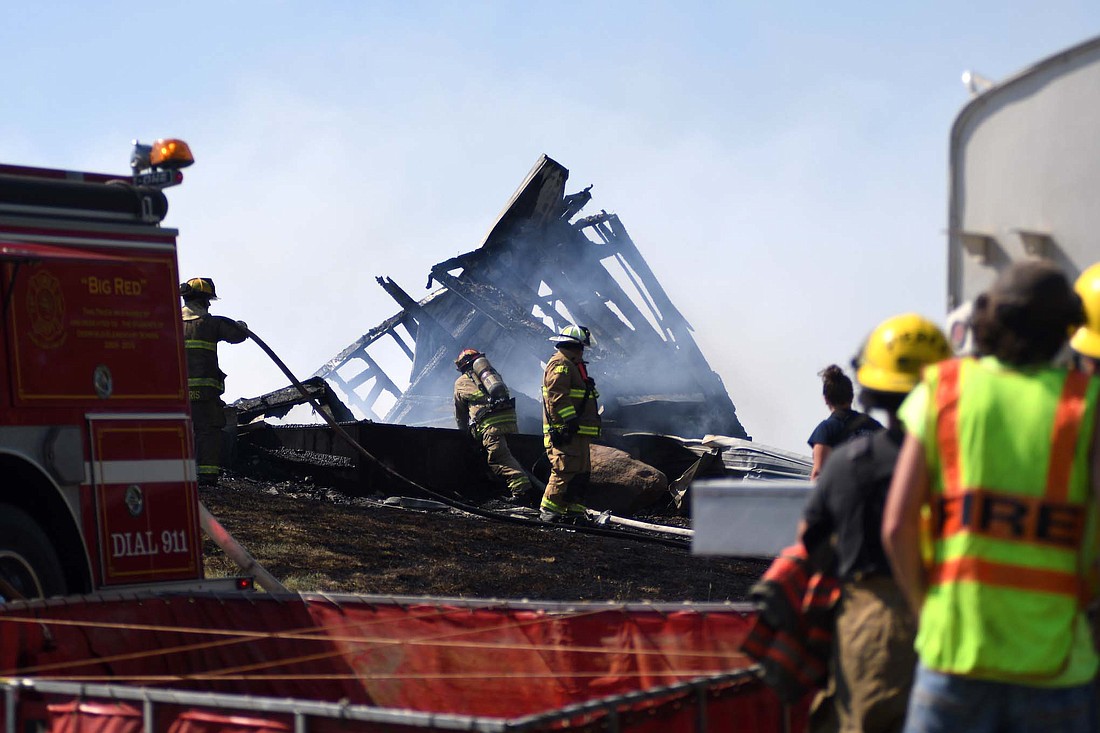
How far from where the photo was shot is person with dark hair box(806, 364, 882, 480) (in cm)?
649

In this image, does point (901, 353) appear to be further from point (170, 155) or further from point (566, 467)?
point (566, 467)

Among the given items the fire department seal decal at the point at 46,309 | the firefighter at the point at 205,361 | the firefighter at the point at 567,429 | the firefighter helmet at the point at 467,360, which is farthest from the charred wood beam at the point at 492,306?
the fire department seal decal at the point at 46,309

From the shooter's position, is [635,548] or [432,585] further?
[635,548]

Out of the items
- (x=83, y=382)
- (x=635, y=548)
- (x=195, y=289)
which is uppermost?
(x=195, y=289)

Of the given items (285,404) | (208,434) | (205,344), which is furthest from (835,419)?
(285,404)

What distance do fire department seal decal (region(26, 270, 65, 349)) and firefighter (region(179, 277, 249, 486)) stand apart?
435cm

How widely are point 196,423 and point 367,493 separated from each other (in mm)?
2076

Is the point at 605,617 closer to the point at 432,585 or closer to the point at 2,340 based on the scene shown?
the point at 2,340

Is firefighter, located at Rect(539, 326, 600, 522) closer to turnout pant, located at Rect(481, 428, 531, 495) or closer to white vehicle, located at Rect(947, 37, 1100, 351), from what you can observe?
turnout pant, located at Rect(481, 428, 531, 495)

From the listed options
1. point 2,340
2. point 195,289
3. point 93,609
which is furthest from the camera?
point 195,289

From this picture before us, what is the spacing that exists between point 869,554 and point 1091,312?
32.9 inches

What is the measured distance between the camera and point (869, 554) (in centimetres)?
328

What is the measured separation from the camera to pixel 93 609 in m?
5.50

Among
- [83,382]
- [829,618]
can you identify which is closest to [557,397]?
[83,382]
